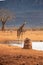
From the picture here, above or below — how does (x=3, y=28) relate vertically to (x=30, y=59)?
above

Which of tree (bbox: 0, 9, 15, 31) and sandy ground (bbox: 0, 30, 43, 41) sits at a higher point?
tree (bbox: 0, 9, 15, 31)

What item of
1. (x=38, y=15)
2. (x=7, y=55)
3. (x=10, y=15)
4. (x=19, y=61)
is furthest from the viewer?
(x=10, y=15)

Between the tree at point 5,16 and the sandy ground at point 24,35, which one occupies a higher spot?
the tree at point 5,16

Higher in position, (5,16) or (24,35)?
(5,16)

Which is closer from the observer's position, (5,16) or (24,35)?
(24,35)

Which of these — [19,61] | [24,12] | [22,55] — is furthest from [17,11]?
[19,61]

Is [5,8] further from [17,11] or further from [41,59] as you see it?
[41,59]

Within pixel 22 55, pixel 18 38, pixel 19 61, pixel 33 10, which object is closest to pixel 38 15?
pixel 33 10

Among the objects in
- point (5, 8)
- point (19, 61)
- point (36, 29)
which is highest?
point (5, 8)

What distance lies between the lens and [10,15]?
1617cm

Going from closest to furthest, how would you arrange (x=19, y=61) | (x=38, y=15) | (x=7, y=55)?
(x=19, y=61) → (x=7, y=55) → (x=38, y=15)

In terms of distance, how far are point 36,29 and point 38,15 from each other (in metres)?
0.82

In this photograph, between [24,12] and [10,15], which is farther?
[10,15]

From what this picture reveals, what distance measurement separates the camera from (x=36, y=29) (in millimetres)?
15375
